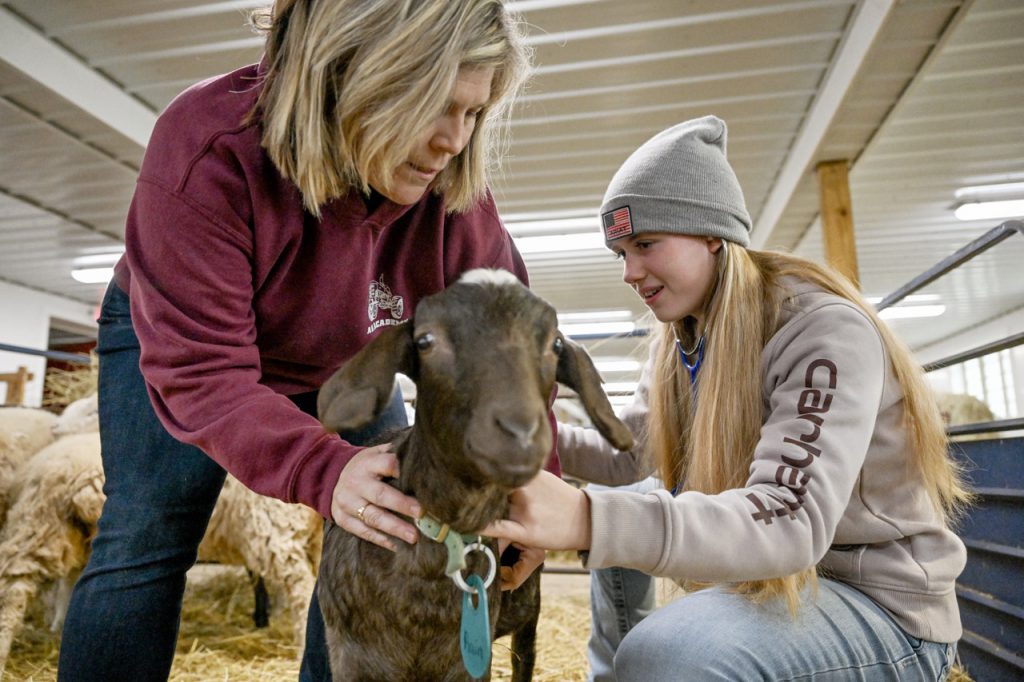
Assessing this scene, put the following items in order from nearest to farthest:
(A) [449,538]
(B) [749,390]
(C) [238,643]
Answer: (A) [449,538] < (B) [749,390] < (C) [238,643]

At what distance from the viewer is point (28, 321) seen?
44.7 feet

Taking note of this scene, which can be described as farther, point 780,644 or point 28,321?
point 28,321

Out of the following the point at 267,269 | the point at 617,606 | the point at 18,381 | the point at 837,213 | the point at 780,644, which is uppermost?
the point at 837,213

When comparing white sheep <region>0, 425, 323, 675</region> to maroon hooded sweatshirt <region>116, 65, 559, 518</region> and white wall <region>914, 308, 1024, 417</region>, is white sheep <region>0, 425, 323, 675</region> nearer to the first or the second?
maroon hooded sweatshirt <region>116, 65, 559, 518</region>

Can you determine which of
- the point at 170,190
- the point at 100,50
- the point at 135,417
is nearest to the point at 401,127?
the point at 170,190

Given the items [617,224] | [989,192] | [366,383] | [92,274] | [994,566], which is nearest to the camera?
[366,383]

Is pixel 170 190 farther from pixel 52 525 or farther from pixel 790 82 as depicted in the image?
pixel 790 82

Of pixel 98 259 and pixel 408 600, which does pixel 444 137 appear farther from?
pixel 98 259

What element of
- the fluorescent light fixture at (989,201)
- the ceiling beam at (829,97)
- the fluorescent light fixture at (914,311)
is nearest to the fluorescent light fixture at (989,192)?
the fluorescent light fixture at (989,201)

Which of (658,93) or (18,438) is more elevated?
(658,93)

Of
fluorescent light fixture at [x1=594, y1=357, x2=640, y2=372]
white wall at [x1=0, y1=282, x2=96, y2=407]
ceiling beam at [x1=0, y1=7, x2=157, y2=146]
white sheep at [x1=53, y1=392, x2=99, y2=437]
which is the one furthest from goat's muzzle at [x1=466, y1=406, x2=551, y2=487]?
fluorescent light fixture at [x1=594, y1=357, x2=640, y2=372]

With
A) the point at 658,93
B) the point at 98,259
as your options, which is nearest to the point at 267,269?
the point at 658,93

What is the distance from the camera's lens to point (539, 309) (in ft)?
4.66

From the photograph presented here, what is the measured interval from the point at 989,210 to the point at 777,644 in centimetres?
1038
